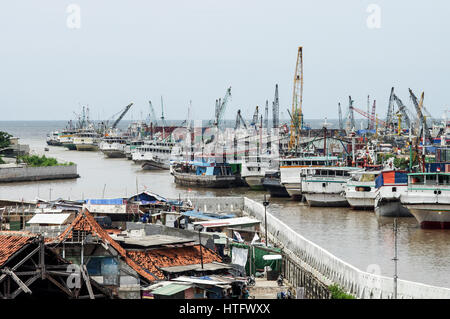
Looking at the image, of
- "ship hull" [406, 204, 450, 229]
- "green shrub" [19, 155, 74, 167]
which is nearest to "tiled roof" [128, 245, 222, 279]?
"ship hull" [406, 204, 450, 229]

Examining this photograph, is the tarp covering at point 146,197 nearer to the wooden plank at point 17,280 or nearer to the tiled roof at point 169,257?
the tiled roof at point 169,257

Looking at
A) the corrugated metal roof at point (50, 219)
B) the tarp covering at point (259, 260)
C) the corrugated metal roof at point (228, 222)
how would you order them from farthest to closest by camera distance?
the corrugated metal roof at point (228, 222) → the corrugated metal roof at point (50, 219) → the tarp covering at point (259, 260)

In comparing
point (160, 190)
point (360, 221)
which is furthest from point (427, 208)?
point (160, 190)

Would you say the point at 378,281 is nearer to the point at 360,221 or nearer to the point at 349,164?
the point at 360,221

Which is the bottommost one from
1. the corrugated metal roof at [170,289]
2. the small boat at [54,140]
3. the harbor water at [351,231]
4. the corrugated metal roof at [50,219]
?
the harbor water at [351,231]

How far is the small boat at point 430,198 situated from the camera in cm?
3372

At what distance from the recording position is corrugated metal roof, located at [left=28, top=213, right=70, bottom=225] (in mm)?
25312

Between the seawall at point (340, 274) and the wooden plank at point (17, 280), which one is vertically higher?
the wooden plank at point (17, 280)

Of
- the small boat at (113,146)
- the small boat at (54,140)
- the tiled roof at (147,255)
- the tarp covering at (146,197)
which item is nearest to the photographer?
the tiled roof at (147,255)

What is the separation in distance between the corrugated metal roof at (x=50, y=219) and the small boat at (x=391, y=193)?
18.1 meters

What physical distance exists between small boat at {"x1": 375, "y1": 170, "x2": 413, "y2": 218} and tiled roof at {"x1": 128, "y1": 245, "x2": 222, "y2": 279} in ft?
61.9

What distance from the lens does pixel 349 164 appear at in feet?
173

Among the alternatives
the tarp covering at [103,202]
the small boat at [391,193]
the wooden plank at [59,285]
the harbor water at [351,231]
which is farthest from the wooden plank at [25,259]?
the small boat at [391,193]

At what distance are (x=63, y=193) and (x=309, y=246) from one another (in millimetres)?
33668
